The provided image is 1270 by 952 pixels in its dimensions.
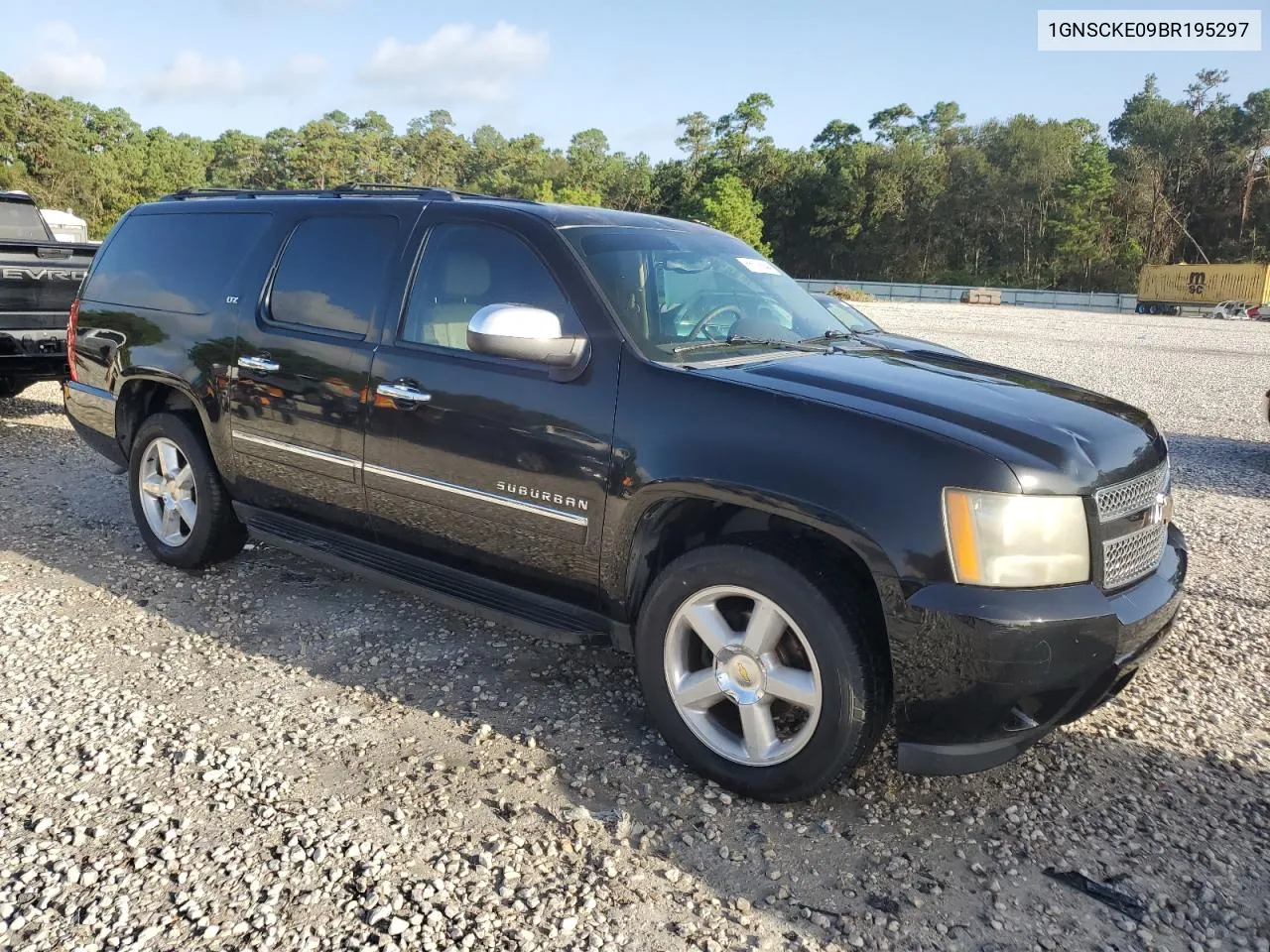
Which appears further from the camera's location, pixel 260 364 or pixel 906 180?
pixel 906 180

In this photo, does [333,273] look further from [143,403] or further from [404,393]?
[143,403]

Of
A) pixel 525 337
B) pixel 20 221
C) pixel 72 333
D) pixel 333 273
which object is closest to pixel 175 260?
pixel 72 333

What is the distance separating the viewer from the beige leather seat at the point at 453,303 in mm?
3648

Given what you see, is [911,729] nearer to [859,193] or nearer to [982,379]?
[982,379]

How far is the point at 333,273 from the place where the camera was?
4.08 metres

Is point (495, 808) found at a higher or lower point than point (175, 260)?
lower

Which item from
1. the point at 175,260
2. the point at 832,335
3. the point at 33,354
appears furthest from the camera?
the point at 33,354

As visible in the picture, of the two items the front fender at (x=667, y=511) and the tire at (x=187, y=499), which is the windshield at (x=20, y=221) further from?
the front fender at (x=667, y=511)

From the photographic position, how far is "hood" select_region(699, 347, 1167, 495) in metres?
2.66

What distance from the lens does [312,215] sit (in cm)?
Answer: 428

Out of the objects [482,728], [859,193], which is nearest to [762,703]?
[482,728]

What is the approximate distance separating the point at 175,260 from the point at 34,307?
4110 mm

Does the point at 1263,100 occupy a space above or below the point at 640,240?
above

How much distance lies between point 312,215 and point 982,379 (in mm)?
3002
